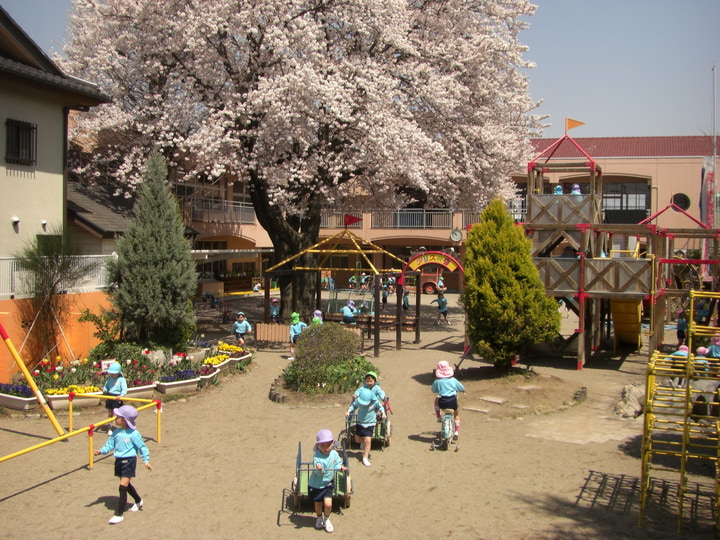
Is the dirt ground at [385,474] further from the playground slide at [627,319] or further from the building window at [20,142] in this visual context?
the building window at [20,142]

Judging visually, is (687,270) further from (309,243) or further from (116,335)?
(116,335)

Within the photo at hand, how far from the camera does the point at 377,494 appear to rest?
361 inches

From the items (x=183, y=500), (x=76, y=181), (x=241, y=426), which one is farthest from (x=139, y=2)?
(x=183, y=500)

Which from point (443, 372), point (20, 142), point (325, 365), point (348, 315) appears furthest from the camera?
point (348, 315)

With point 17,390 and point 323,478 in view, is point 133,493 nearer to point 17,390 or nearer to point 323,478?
point 323,478

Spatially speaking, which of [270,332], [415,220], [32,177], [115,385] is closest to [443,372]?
[115,385]

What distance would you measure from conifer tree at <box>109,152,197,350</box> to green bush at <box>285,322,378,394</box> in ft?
11.6

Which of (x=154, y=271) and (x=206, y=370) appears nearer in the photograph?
(x=206, y=370)

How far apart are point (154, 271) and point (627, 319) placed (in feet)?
46.7

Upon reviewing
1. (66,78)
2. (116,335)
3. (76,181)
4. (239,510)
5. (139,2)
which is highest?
(139,2)

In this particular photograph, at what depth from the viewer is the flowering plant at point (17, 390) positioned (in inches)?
523

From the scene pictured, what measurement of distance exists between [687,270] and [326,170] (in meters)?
17.3

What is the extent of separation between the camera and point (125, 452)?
844 cm

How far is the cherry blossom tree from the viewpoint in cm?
2066
